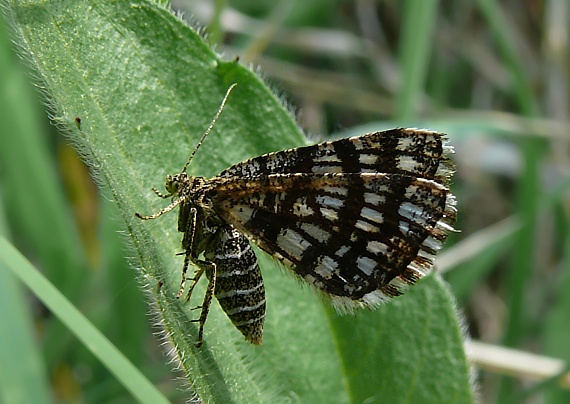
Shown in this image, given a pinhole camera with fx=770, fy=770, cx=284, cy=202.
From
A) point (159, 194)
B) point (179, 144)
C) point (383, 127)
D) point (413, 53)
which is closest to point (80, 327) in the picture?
point (159, 194)

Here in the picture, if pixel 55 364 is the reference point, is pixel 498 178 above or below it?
above

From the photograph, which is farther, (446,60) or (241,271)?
(446,60)

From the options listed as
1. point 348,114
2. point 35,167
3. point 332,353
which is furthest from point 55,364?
point 348,114

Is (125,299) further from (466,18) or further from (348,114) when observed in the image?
(466,18)

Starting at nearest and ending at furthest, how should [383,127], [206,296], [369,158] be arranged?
[206,296] < [369,158] < [383,127]


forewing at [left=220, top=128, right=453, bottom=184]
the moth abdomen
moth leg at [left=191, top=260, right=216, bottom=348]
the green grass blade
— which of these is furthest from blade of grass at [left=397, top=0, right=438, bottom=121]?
the green grass blade

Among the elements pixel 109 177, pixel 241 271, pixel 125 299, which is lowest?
pixel 125 299

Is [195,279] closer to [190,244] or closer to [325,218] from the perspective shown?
[190,244]
